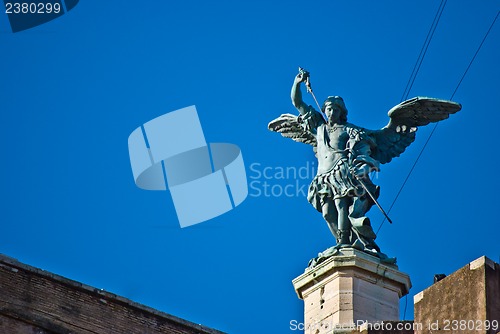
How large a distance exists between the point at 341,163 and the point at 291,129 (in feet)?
6.28

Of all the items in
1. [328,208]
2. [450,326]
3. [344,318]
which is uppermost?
[328,208]

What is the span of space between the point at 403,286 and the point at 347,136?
109 inches

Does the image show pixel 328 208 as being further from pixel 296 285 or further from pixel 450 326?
pixel 450 326

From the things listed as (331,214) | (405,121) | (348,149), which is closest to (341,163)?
(348,149)

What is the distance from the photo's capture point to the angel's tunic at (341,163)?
1179 inches

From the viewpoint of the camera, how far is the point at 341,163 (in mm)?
30266

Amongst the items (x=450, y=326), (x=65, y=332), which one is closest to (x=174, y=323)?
(x=65, y=332)

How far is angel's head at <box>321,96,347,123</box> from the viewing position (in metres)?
30.9

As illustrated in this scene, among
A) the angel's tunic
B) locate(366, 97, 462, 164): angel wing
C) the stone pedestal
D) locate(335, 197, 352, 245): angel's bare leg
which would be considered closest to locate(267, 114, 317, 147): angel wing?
the angel's tunic

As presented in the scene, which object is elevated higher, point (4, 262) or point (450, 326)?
point (4, 262)

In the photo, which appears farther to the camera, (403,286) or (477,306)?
(403,286)

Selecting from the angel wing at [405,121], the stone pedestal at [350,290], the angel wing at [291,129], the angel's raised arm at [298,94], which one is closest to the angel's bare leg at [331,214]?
Result: the stone pedestal at [350,290]

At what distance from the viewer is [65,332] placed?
30.5 meters

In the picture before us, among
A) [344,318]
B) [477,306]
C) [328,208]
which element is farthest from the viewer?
[328,208]
